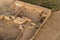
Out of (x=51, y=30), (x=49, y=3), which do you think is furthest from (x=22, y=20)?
(x=49, y=3)

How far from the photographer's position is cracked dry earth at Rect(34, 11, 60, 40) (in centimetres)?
1202

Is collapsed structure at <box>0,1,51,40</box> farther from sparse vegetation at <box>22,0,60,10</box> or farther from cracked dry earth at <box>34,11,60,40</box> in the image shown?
sparse vegetation at <box>22,0,60,10</box>

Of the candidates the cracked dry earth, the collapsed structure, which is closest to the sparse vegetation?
the collapsed structure

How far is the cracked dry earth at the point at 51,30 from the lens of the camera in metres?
12.0

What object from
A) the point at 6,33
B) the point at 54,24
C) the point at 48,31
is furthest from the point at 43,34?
the point at 6,33

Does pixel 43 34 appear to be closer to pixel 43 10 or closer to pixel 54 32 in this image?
pixel 54 32

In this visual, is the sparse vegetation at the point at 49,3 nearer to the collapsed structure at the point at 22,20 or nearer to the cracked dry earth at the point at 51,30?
the collapsed structure at the point at 22,20

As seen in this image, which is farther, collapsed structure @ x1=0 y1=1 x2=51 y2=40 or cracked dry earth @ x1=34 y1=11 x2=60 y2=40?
collapsed structure @ x1=0 y1=1 x2=51 y2=40

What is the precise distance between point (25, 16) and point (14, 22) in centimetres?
105

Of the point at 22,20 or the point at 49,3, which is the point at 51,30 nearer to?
the point at 22,20

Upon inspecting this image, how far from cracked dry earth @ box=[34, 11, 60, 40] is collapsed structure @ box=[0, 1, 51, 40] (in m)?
0.28

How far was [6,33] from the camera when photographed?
12.6 metres

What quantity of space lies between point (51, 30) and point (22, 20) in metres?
2.11

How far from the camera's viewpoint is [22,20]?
1341 cm
